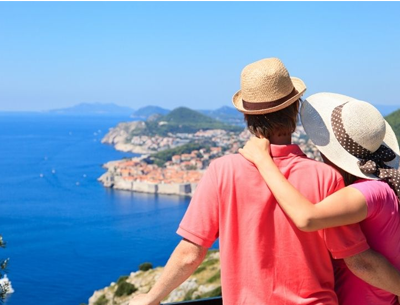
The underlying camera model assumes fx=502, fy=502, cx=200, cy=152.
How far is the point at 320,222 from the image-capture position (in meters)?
0.75

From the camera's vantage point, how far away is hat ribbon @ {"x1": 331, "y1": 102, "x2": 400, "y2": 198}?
842 millimetres

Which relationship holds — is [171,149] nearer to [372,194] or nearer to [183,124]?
[183,124]

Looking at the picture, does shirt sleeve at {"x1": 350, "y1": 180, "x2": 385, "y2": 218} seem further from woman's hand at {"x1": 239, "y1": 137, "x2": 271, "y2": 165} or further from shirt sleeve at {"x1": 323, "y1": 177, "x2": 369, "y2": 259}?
woman's hand at {"x1": 239, "y1": 137, "x2": 271, "y2": 165}

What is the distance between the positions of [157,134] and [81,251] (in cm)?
4454

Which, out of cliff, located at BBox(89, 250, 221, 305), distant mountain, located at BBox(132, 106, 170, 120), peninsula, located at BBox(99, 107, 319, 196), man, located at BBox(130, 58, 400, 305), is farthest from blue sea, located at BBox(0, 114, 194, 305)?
distant mountain, located at BBox(132, 106, 170, 120)

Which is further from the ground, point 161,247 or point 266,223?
point 266,223

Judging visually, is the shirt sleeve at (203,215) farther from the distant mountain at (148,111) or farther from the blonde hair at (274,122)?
the distant mountain at (148,111)

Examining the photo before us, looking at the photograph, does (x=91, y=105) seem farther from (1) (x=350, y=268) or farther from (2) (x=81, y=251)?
(1) (x=350, y=268)

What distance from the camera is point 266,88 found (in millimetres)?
821

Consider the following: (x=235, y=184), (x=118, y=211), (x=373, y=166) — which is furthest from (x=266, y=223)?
(x=118, y=211)

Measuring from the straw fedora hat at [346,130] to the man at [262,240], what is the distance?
0.24ft

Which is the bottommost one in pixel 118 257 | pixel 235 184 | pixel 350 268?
pixel 118 257

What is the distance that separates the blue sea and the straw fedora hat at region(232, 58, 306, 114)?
20.3 metres

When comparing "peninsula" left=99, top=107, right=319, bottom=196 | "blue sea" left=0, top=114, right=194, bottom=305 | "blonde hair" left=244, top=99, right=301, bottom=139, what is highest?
"blonde hair" left=244, top=99, right=301, bottom=139
